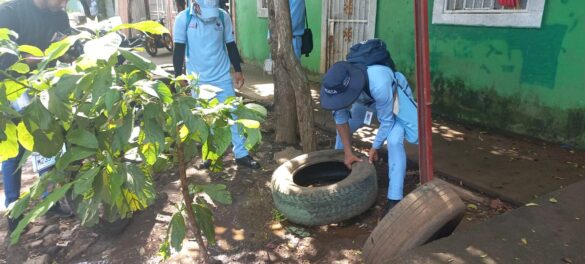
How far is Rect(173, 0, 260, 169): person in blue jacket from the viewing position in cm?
379

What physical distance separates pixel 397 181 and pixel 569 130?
9.14ft

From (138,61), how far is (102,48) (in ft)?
0.58

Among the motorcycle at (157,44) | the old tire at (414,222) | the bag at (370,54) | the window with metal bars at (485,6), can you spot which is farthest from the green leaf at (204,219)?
the motorcycle at (157,44)

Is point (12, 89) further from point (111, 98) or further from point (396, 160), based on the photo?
point (396, 160)

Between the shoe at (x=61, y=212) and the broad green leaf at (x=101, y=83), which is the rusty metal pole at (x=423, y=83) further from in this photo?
the shoe at (x=61, y=212)

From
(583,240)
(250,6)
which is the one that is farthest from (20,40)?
(250,6)

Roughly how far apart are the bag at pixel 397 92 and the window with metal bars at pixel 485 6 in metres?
2.58

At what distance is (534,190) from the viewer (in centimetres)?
351

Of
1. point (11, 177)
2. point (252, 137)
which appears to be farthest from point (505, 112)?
point (11, 177)

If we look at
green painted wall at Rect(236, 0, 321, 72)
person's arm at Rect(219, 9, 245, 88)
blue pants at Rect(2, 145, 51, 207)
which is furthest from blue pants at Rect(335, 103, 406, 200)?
green painted wall at Rect(236, 0, 321, 72)

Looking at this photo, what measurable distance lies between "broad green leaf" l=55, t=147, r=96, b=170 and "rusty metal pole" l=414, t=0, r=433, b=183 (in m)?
1.73

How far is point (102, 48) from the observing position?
134cm

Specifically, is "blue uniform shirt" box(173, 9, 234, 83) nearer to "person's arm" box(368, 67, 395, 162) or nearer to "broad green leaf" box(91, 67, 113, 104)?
"person's arm" box(368, 67, 395, 162)

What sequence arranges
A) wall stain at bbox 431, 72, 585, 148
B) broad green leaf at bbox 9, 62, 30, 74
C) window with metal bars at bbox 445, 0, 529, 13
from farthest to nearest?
1. window with metal bars at bbox 445, 0, 529, 13
2. wall stain at bbox 431, 72, 585, 148
3. broad green leaf at bbox 9, 62, 30, 74
